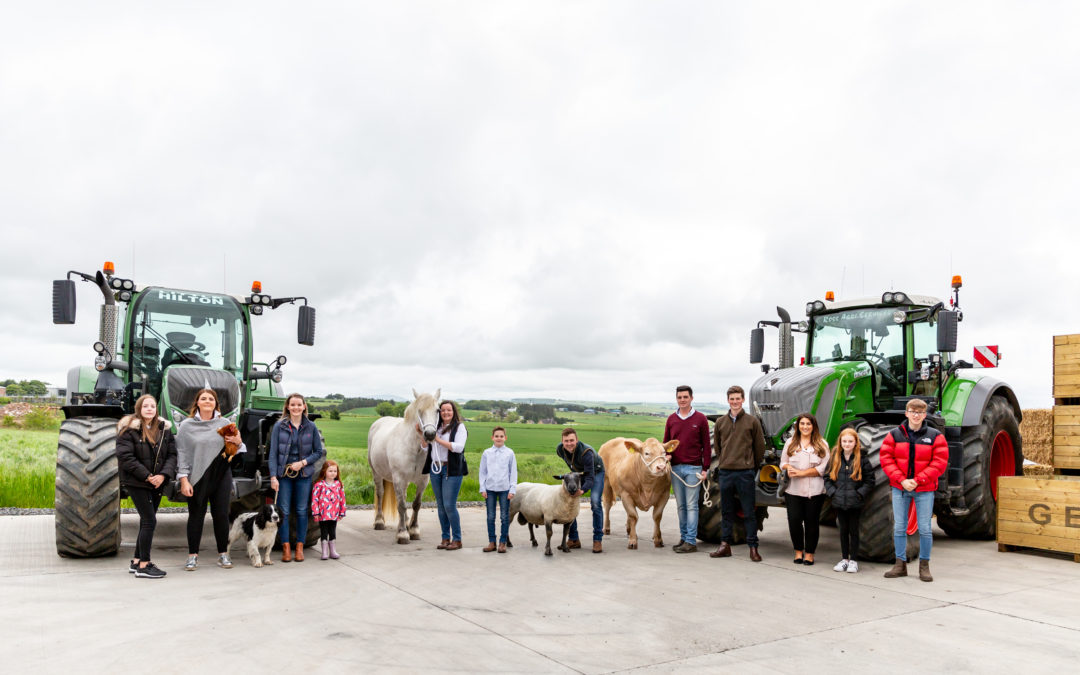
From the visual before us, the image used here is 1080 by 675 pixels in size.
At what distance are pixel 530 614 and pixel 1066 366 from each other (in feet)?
26.1

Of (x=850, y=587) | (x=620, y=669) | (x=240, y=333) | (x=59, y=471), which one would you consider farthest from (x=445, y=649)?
(x=240, y=333)

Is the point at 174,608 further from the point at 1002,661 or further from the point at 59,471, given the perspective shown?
the point at 1002,661

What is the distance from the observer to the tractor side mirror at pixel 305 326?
9.48 metres

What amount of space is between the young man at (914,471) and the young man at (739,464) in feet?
4.46

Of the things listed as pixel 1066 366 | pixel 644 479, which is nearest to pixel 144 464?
pixel 644 479

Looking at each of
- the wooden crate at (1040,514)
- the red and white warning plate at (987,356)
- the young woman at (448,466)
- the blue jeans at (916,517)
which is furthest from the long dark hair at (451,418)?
the red and white warning plate at (987,356)

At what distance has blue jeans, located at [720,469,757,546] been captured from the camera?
326 inches

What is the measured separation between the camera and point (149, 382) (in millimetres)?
8820

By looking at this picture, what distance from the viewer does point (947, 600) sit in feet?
20.8

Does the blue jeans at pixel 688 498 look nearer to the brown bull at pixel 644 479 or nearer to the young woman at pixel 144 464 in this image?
the brown bull at pixel 644 479

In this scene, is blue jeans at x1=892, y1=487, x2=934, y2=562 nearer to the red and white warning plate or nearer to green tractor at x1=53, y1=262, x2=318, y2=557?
the red and white warning plate

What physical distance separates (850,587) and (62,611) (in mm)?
6389

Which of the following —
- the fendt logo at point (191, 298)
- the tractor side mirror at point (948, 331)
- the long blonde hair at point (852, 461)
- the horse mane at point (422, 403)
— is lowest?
the long blonde hair at point (852, 461)

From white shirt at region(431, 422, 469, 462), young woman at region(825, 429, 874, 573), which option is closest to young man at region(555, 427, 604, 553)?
white shirt at region(431, 422, 469, 462)
